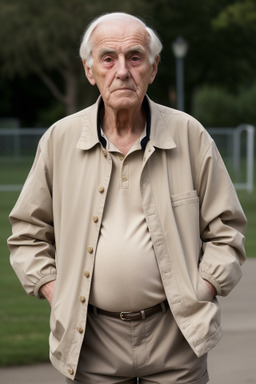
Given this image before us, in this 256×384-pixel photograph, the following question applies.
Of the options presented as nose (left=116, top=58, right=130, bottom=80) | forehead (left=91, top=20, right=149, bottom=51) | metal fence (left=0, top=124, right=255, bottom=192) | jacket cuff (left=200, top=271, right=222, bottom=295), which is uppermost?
forehead (left=91, top=20, right=149, bottom=51)

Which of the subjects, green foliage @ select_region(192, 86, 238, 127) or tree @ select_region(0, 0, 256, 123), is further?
tree @ select_region(0, 0, 256, 123)

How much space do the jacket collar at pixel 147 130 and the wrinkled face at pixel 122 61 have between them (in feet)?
0.34

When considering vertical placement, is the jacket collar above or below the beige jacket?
above

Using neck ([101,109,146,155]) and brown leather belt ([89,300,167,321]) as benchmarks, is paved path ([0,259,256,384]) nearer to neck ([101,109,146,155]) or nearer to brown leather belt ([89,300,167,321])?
brown leather belt ([89,300,167,321])

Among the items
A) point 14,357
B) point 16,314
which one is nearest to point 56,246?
point 14,357

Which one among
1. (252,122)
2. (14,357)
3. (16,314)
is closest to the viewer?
(14,357)

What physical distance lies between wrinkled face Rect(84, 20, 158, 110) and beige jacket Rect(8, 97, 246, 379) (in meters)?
0.14

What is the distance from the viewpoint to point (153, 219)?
3.56 metres

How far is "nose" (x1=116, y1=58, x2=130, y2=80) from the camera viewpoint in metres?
3.55

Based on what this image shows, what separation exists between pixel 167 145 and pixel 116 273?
1.54ft

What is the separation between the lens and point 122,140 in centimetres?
369

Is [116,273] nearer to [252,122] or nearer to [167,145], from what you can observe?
[167,145]

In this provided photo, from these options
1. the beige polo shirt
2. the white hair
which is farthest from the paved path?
the white hair

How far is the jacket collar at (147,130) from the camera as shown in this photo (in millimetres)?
3621
